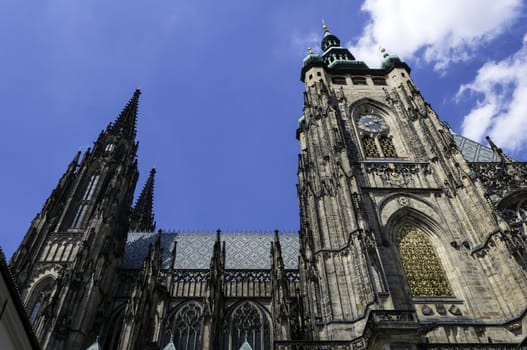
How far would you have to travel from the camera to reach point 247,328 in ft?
76.5

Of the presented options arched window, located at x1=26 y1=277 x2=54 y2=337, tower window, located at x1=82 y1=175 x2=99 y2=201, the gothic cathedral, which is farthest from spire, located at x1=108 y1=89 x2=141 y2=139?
arched window, located at x1=26 y1=277 x2=54 y2=337

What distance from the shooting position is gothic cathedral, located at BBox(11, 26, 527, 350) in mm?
15102

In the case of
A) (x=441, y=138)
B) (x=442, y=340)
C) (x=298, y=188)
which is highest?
(x=298, y=188)

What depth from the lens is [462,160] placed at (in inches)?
802

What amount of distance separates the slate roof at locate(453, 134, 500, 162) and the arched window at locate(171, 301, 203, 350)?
19.2 meters

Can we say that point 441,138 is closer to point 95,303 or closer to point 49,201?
point 95,303

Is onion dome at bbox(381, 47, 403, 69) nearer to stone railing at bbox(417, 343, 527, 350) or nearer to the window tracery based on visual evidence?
Answer: the window tracery

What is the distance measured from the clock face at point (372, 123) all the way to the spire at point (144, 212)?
1048 inches

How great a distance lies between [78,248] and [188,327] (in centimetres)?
850

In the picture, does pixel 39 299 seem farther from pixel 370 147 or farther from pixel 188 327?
pixel 370 147

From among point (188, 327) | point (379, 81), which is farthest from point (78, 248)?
point (379, 81)

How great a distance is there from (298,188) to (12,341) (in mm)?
20147

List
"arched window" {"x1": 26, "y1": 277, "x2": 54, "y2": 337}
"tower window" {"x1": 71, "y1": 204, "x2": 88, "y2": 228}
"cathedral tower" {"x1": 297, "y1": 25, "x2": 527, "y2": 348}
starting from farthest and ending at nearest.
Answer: "tower window" {"x1": 71, "y1": 204, "x2": 88, "y2": 228}
"arched window" {"x1": 26, "y1": 277, "x2": 54, "y2": 337}
"cathedral tower" {"x1": 297, "y1": 25, "x2": 527, "y2": 348}

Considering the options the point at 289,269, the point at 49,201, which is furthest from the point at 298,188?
the point at 49,201
